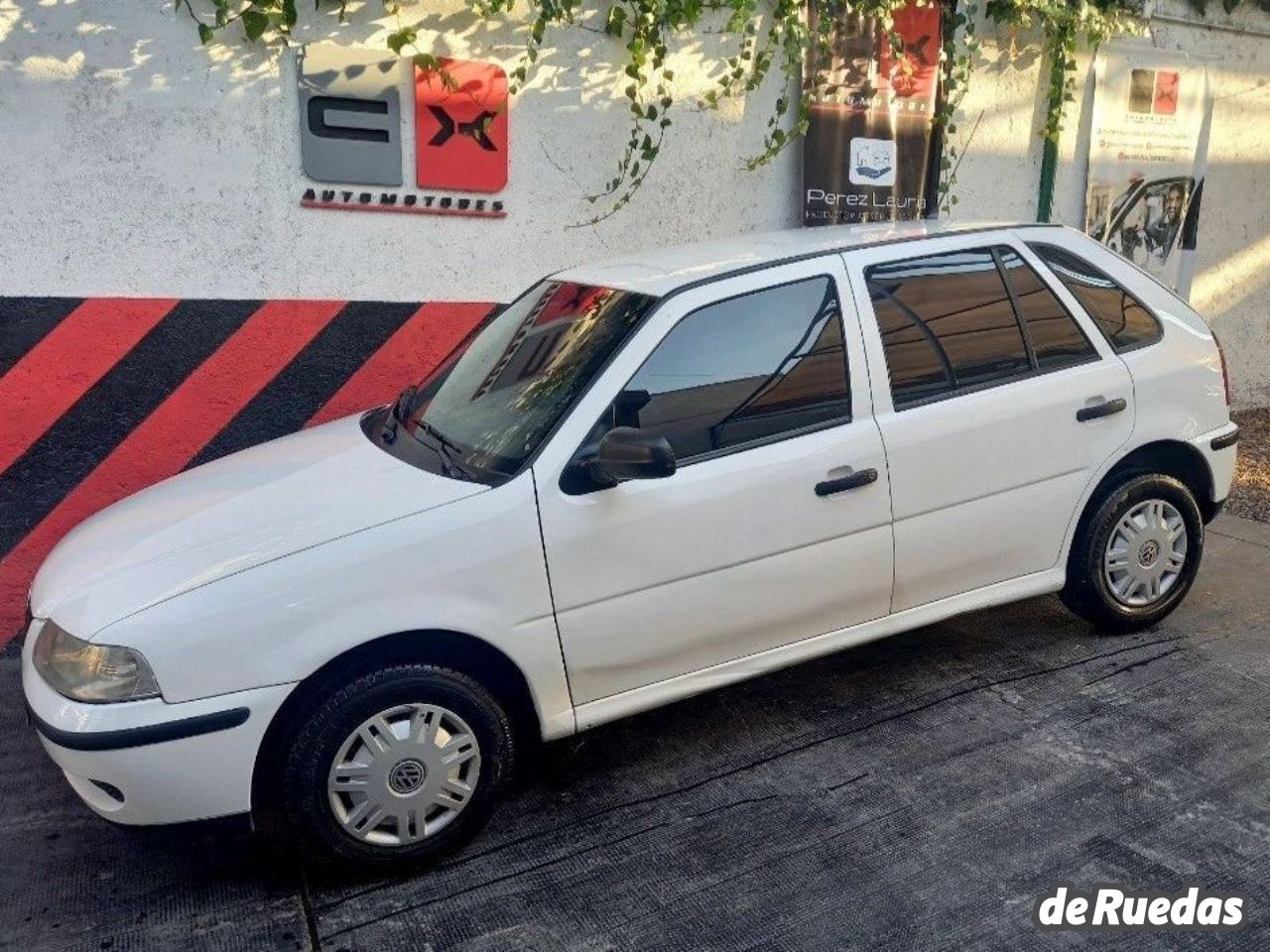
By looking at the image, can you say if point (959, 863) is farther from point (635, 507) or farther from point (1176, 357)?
point (1176, 357)

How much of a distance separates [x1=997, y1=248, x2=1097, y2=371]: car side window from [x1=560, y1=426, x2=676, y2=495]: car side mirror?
1658 millimetres

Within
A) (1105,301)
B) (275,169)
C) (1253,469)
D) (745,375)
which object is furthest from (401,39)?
(1253,469)

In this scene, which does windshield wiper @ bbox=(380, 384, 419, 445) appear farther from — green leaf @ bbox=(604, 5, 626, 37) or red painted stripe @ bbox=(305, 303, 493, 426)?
green leaf @ bbox=(604, 5, 626, 37)

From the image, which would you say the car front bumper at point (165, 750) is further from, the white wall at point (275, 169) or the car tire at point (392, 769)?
the white wall at point (275, 169)

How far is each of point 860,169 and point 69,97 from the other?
4.22 metres

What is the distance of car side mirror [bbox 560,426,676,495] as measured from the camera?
125 inches

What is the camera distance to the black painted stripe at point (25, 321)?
4914 mm

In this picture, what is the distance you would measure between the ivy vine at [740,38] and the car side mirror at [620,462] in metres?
2.94

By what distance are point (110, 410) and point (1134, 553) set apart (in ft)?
14.9

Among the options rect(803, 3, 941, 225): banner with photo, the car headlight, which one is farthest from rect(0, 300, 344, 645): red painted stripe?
rect(803, 3, 941, 225): banner with photo

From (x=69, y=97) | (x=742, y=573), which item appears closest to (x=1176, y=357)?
(x=742, y=573)

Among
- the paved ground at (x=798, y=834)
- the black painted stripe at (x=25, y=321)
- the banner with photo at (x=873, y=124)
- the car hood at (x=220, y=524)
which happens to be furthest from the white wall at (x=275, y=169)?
the paved ground at (x=798, y=834)

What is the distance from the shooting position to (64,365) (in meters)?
5.06

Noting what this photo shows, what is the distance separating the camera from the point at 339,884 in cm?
319
